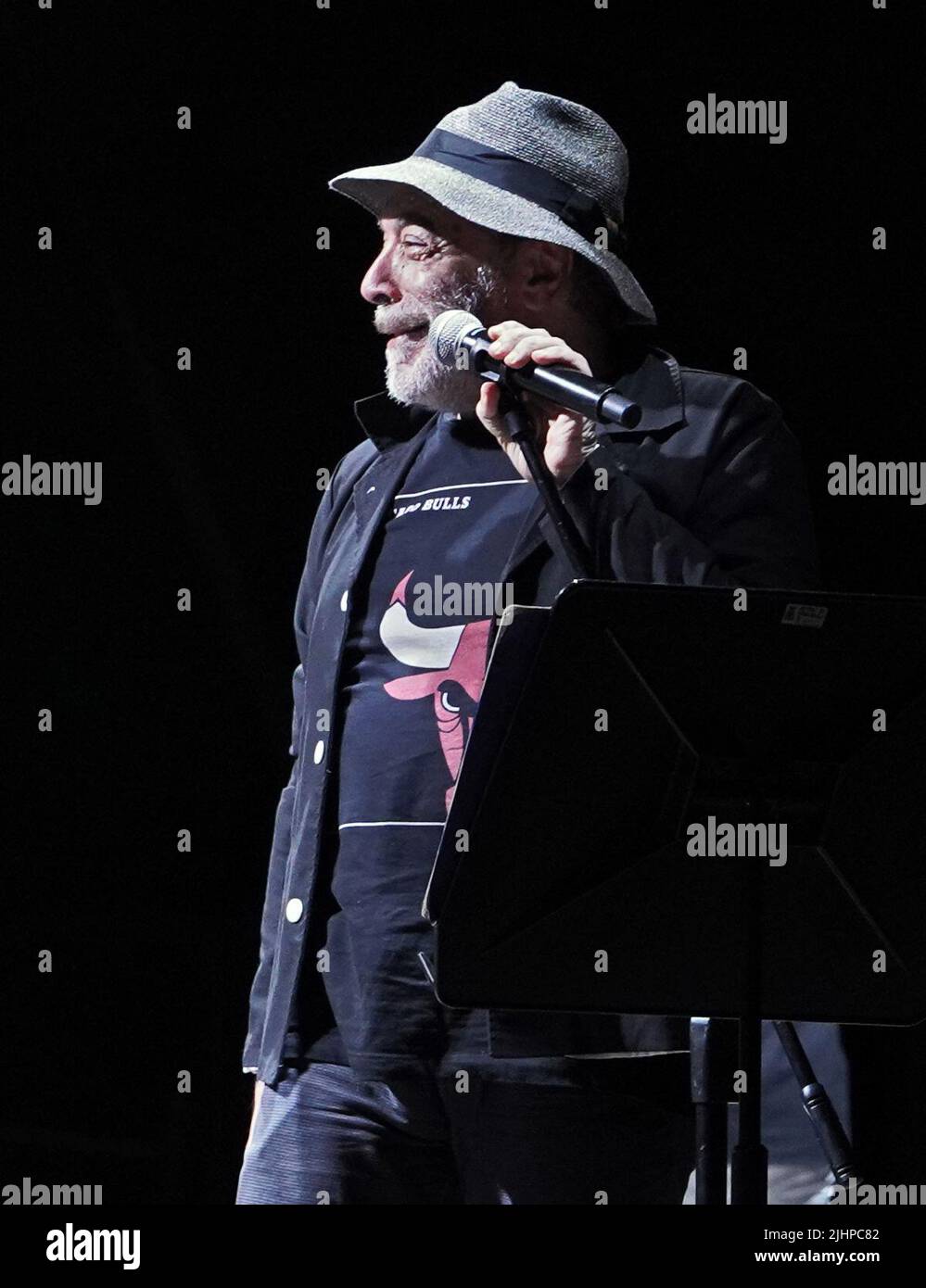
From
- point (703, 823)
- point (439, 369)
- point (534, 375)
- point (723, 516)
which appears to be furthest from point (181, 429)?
point (703, 823)

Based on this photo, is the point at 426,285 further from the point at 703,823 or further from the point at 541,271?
the point at 703,823

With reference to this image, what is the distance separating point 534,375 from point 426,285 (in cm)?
49

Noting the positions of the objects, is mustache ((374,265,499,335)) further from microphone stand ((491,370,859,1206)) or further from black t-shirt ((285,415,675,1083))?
microphone stand ((491,370,859,1206))

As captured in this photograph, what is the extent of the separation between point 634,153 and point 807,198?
259 mm

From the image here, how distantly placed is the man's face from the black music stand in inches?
30.5

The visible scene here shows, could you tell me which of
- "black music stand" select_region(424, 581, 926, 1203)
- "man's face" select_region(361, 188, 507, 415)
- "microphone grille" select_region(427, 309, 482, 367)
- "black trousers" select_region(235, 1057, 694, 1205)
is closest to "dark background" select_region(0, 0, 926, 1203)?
"man's face" select_region(361, 188, 507, 415)

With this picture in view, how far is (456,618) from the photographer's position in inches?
73.4

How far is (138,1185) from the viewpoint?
2.85 m

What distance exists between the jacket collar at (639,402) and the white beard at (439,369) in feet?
0.11

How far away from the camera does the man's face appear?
2.03 m

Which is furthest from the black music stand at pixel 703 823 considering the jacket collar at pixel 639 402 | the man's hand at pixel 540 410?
the jacket collar at pixel 639 402

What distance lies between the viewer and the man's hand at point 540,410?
1.61m
